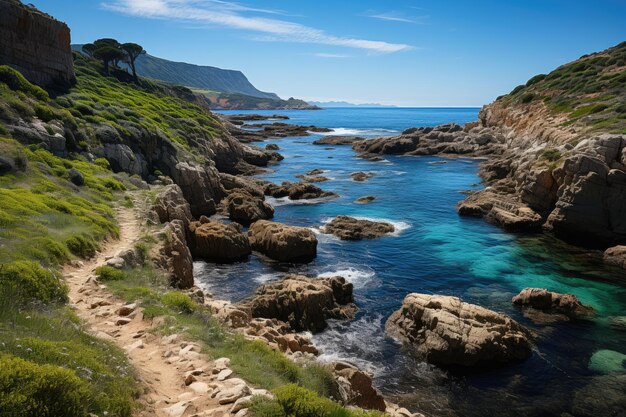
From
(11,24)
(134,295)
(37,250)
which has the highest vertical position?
(11,24)

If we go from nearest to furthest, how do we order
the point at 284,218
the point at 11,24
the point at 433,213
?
1. the point at 11,24
2. the point at 284,218
3. the point at 433,213

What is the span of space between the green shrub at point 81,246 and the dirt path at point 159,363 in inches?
70.8

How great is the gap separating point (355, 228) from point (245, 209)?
38.9 ft

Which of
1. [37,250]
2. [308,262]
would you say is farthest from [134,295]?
[308,262]

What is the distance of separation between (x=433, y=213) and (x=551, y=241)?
1377cm

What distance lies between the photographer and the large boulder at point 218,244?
33.8 m

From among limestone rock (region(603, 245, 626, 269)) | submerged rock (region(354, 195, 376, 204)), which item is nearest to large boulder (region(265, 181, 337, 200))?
submerged rock (region(354, 195, 376, 204))

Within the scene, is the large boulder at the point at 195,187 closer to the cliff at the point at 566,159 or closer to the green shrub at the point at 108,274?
the green shrub at the point at 108,274

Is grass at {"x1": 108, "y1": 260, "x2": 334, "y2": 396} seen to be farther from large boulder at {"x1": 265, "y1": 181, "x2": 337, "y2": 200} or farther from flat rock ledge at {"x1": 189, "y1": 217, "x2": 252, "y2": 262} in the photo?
large boulder at {"x1": 265, "y1": 181, "x2": 337, "y2": 200}

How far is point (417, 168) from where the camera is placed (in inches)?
3268

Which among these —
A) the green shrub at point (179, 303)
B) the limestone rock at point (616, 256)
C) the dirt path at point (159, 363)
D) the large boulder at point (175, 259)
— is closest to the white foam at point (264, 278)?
the large boulder at point (175, 259)

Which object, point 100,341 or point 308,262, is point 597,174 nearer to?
point 308,262

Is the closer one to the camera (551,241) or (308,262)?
(308,262)

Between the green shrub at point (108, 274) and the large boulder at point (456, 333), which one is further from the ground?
the green shrub at point (108, 274)
